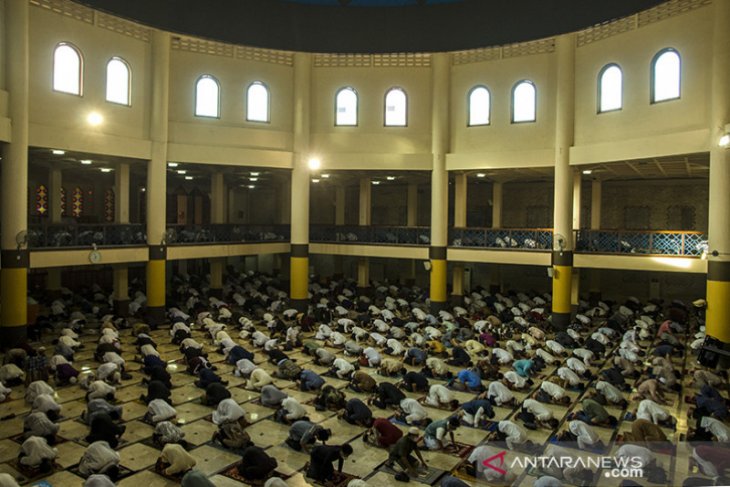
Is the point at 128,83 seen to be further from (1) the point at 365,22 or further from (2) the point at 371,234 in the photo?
(2) the point at 371,234

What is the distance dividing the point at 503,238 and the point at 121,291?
46.0 ft

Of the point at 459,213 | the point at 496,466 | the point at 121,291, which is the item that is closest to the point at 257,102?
the point at 121,291

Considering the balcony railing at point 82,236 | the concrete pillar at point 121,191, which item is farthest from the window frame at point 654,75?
the concrete pillar at point 121,191

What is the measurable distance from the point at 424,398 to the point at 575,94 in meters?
11.9

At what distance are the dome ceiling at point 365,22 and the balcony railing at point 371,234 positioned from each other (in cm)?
688

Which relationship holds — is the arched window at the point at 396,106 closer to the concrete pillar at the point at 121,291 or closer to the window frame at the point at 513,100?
the window frame at the point at 513,100

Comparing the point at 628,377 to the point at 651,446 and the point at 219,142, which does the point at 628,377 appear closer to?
the point at 651,446

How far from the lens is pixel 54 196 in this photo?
68.1ft

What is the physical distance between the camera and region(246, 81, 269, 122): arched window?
20.9 metres

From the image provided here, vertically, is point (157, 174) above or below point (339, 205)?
above

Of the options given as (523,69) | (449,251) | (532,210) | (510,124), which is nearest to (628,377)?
(449,251)

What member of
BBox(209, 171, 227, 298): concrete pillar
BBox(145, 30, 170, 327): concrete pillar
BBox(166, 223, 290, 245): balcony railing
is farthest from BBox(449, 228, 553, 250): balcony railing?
BBox(145, 30, 170, 327): concrete pillar

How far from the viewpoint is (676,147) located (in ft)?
50.5

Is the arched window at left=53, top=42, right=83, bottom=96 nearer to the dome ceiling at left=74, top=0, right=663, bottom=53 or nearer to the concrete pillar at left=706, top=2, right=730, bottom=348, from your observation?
the dome ceiling at left=74, top=0, right=663, bottom=53
